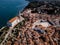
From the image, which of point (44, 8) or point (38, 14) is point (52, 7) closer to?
point (44, 8)

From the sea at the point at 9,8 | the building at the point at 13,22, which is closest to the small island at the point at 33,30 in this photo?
the building at the point at 13,22

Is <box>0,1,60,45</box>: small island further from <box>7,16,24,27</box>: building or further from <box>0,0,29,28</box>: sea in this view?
<box>0,0,29,28</box>: sea

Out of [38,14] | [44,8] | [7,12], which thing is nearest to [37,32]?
[38,14]

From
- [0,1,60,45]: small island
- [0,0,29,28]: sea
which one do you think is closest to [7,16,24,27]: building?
[0,1,60,45]: small island

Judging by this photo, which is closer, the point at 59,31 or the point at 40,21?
the point at 59,31

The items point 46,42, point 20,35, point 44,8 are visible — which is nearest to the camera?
point 46,42

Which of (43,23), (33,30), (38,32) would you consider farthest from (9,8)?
(38,32)

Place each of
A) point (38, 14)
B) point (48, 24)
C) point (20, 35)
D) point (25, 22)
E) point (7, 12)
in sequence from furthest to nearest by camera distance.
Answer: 1. point (7, 12)
2. point (38, 14)
3. point (25, 22)
4. point (48, 24)
5. point (20, 35)
